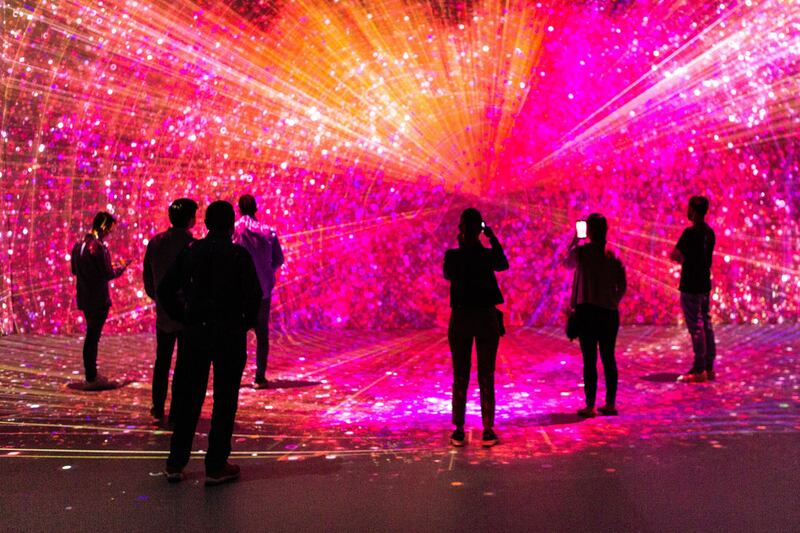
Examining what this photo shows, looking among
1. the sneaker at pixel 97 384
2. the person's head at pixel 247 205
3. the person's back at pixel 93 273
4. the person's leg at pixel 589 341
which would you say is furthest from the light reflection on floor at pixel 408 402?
the person's head at pixel 247 205

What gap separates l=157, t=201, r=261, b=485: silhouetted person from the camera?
4.48m

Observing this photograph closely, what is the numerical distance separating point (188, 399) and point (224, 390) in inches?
7.4

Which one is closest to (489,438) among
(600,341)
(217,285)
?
(600,341)

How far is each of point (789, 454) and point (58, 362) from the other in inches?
261

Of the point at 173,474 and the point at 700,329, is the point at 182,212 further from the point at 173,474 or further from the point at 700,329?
the point at 700,329

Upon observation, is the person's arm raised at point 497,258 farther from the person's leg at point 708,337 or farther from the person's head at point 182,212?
the person's leg at point 708,337

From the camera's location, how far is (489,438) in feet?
17.1

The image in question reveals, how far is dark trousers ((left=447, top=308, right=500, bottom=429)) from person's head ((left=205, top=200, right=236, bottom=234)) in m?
1.36

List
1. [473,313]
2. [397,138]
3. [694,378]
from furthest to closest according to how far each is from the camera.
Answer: [397,138]
[694,378]
[473,313]

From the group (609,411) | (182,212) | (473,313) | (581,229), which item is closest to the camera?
(473,313)

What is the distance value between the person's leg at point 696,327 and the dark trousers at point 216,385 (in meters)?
3.95

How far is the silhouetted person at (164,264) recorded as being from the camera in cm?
568

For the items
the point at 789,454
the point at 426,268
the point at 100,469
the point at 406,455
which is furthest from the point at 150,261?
the point at 426,268

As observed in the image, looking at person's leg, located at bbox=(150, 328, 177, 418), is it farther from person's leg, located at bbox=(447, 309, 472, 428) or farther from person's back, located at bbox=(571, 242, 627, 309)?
person's back, located at bbox=(571, 242, 627, 309)
